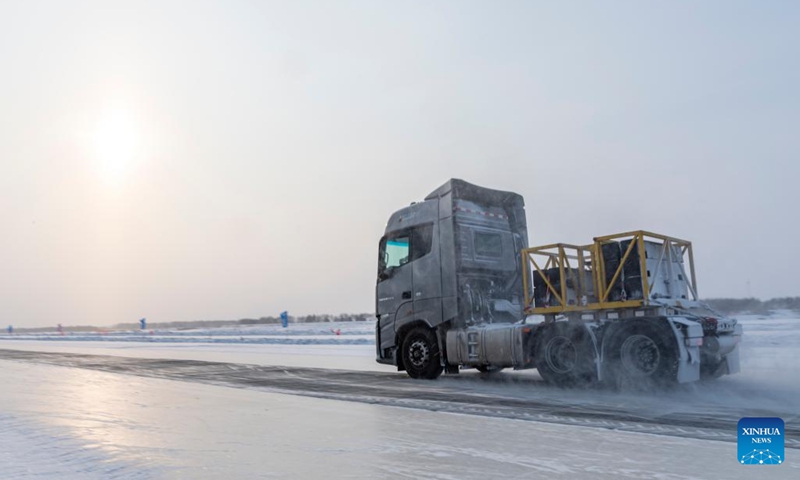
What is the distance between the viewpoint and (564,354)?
1105cm

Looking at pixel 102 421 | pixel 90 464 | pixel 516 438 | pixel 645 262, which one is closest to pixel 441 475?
pixel 516 438

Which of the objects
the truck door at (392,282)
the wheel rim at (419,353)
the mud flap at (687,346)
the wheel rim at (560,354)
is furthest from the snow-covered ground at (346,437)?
the truck door at (392,282)

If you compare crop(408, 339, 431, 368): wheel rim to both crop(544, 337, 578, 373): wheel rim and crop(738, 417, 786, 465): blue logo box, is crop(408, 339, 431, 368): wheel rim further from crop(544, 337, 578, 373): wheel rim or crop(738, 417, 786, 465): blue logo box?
crop(738, 417, 786, 465): blue logo box

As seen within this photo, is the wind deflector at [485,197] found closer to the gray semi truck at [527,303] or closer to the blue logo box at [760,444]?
the gray semi truck at [527,303]

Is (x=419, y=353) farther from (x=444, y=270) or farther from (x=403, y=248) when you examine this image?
(x=403, y=248)

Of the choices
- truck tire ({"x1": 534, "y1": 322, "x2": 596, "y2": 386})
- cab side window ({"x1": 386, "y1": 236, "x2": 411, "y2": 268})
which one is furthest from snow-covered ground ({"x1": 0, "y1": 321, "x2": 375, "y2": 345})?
truck tire ({"x1": 534, "y1": 322, "x2": 596, "y2": 386})

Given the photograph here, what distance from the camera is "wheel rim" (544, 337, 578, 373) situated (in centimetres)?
1090

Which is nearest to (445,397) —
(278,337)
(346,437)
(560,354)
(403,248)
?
(560,354)

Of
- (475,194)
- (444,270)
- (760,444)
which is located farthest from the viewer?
(475,194)

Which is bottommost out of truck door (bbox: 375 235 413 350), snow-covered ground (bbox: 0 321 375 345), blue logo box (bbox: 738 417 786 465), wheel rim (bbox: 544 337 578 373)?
snow-covered ground (bbox: 0 321 375 345)

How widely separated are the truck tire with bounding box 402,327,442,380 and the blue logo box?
25.9 ft

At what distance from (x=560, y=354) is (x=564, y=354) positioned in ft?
0.23

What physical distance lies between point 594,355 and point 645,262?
5.56ft

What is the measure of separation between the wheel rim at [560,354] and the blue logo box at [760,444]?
5469 mm
